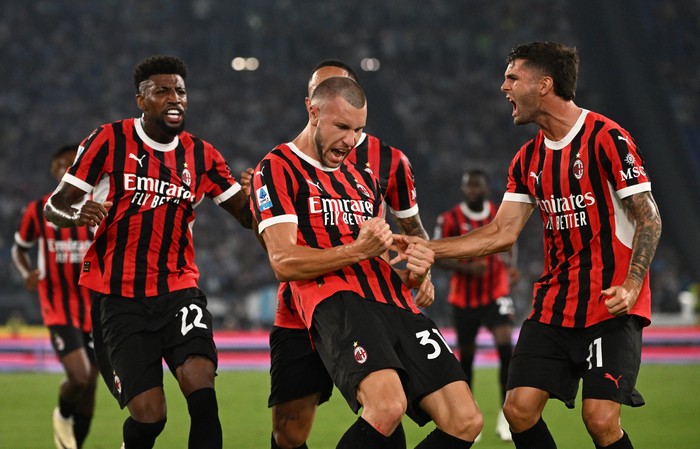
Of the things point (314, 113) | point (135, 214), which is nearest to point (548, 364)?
point (314, 113)

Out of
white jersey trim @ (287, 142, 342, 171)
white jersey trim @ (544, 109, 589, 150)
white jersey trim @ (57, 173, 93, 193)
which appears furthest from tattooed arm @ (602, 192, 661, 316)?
white jersey trim @ (57, 173, 93, 193)

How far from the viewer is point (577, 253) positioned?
4.99 metres

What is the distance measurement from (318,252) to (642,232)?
1588mm

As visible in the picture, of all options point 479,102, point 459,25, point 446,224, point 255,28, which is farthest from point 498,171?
point 446,224

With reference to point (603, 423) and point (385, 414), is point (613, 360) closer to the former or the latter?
point (603, 423)

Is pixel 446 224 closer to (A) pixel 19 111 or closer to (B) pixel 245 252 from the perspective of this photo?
(B) pixel 245 252

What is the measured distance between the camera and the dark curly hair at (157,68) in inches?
224

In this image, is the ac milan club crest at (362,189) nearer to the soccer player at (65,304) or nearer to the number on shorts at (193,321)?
the number on shorts at (193,321)

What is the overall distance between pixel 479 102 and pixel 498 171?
3.29 meters

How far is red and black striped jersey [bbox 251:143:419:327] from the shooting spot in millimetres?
4711

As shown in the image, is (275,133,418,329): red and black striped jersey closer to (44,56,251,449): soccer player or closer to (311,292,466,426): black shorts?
(44,56,251,449): soccer player

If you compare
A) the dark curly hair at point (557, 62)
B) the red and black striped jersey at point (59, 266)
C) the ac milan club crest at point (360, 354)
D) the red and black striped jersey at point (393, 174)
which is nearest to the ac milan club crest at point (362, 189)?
the red and black striped jersey at point (393, 174)

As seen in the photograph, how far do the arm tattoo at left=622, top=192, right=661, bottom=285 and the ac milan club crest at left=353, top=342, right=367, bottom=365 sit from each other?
133cm

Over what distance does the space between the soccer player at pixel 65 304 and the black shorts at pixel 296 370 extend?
8.64ft
